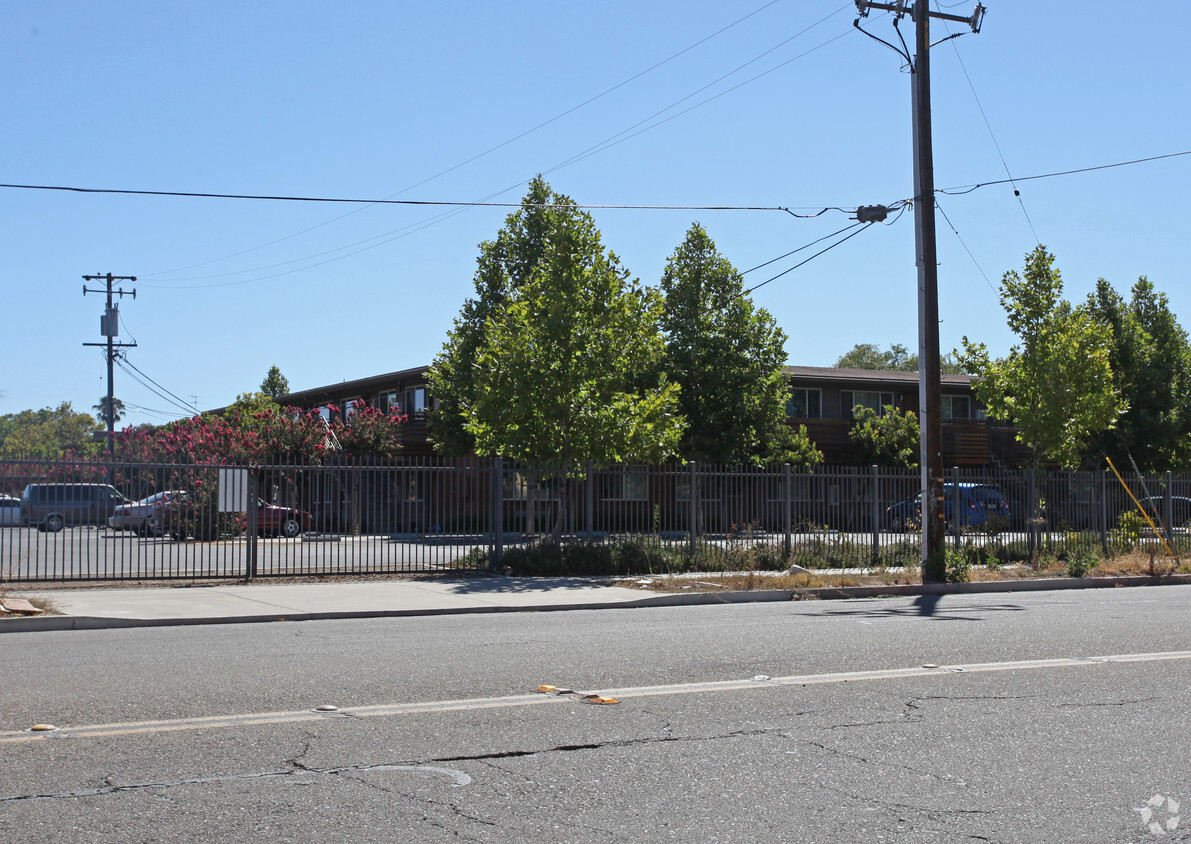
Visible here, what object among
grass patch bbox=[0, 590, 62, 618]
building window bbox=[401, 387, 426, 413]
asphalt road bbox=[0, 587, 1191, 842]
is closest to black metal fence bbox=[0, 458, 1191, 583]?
grass patch bbox=[0, 590, 62, 618]

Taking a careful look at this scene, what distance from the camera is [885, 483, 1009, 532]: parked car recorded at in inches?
893

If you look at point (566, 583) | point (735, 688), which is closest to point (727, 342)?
point (566, 583)

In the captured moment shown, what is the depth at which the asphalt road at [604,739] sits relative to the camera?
15.6 ft

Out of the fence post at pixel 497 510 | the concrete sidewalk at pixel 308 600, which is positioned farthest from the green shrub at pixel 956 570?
the fence post at pixel 497 510

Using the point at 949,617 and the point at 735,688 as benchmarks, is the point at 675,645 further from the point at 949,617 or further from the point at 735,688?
the point at 949,617

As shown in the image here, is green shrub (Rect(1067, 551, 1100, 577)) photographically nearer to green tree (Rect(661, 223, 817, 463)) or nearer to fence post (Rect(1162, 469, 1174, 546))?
fence post (Rect(1162, 469, 1174, 546))

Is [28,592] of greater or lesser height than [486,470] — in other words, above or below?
below

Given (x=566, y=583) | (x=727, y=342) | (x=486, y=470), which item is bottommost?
(x=566, y=583)

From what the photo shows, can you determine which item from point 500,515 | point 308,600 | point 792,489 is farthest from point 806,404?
point 308,600

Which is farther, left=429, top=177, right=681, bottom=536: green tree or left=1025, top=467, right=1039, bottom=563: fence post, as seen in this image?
left=1025, top=467, right=1039, bottom=563: fence post

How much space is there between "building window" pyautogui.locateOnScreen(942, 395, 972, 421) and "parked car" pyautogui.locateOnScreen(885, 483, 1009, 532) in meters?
23.4

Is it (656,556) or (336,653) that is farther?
(656,556)

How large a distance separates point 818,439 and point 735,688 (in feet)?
117

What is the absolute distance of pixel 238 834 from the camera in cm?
452
